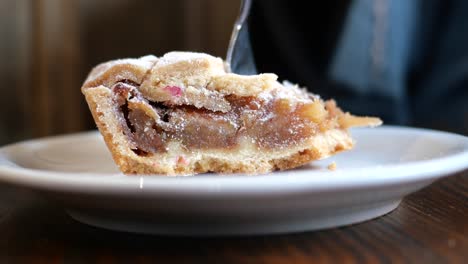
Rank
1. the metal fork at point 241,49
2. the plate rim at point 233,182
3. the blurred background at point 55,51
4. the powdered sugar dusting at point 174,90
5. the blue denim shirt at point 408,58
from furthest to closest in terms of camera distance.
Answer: the blurred background at point 55,51
the blue denim shirt at point 408,58
the metal fork at point 241,49
the powdered sugar dusting at point 174,90
the plate rim at point 233,182

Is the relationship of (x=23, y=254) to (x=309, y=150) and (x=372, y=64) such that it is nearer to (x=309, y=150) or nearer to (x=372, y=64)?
(x=309, y=150)

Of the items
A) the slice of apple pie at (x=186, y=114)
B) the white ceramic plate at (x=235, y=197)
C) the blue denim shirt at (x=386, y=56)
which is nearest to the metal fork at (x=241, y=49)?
the slice of apple pie at (x=186, y=114)

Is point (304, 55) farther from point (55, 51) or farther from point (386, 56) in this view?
point (55, 51)

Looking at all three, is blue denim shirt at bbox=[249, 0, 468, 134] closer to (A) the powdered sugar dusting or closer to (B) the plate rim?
(A) the powdered sugar dusting

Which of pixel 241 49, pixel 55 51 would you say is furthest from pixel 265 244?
pixel 55 51

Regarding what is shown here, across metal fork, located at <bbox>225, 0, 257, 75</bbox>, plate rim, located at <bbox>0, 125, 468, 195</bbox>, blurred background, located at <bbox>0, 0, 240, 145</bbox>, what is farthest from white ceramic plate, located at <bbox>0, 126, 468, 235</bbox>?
blurred background, located at <bbox>0, 0, 240, 145</bbox>

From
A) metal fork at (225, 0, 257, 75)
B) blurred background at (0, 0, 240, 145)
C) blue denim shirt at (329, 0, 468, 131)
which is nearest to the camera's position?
metal fork at (225, 0, 257, 75)

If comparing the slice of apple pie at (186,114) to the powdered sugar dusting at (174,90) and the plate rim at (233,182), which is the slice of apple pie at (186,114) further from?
the plate rim at (233,182)
